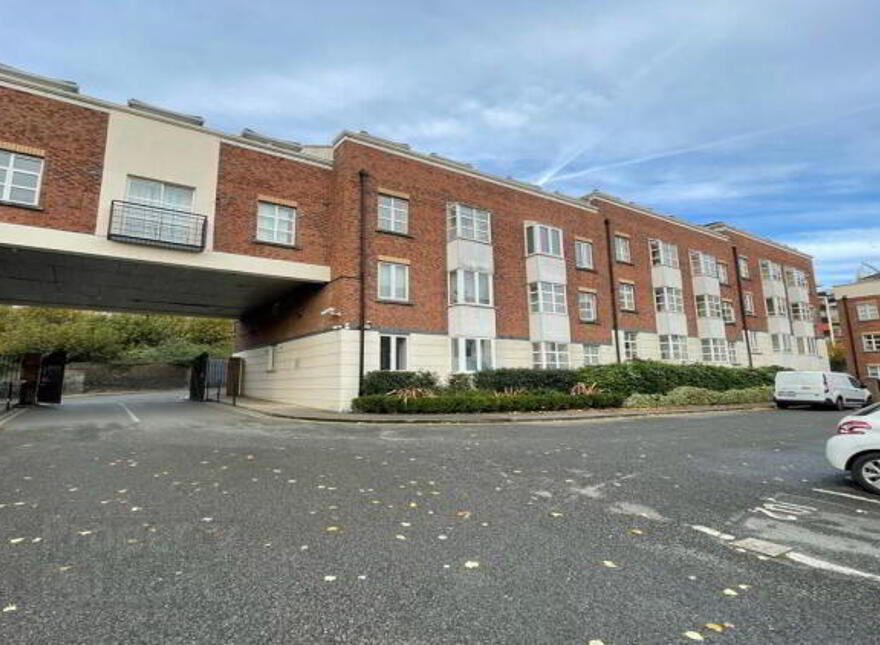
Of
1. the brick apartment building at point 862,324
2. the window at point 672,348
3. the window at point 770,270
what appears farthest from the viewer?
the brick apartment building at point 862,324

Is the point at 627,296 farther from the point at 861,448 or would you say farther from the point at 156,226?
the point at 156,226

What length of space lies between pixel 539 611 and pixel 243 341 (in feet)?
95.6

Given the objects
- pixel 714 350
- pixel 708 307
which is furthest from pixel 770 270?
pixel 714 350

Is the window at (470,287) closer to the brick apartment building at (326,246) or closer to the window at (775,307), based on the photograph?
the brick apartment building at (326,246)

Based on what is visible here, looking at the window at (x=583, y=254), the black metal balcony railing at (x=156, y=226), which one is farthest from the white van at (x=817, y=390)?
the black metal balcony railing at (x=156, y=226)

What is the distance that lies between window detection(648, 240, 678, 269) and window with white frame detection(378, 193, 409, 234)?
17358 millimetres

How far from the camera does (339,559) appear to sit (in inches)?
158

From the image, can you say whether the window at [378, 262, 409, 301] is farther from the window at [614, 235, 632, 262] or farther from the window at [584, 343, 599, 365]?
the window at [614, 235, 632, 262]

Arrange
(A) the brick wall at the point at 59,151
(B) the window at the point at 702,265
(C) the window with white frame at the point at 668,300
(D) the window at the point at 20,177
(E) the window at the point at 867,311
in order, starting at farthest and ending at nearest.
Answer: (E) the window at the point at 867,311, (B) the window at the point at 702,265, (C) the window with white frame at the point at 668,300, (A) the brick wall at the point at 59,151, (D) the window at the point at 20,177

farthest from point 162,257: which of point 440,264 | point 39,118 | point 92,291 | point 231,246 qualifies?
point 440,264

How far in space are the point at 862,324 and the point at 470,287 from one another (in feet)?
173

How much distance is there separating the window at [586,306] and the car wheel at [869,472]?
62.6 ft

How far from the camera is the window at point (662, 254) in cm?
3036

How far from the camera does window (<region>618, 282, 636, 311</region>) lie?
2811cm
